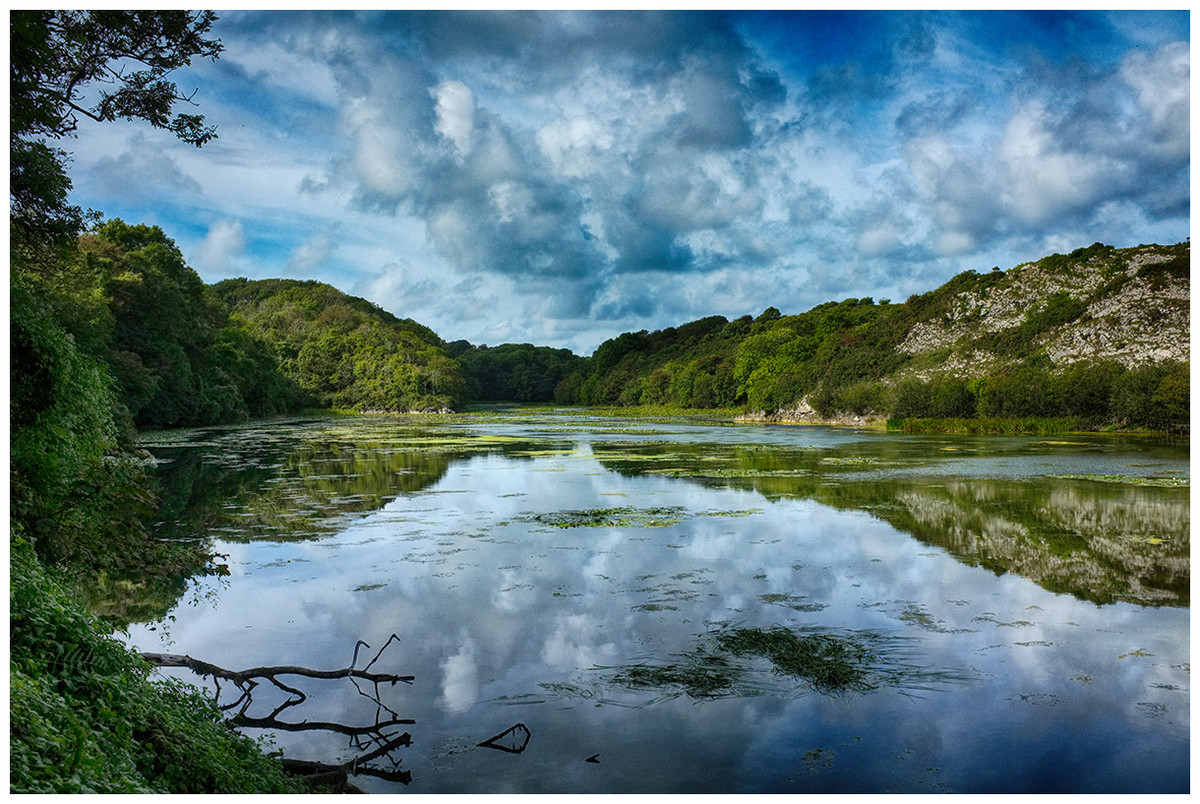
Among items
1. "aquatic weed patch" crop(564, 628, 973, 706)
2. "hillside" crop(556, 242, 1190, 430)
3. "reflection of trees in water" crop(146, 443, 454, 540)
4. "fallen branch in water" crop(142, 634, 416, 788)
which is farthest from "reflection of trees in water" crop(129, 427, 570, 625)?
"hillside" crop(556, 242, 1190, 430)

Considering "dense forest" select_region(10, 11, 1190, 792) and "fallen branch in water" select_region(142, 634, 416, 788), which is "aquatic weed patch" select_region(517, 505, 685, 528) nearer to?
"dense forest" select_region(10, 11, 1190, 792)

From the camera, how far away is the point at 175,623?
9.09 m

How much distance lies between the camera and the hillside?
169ft

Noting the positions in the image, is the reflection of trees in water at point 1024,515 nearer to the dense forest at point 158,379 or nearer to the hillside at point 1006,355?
the dense forest at point 158,379

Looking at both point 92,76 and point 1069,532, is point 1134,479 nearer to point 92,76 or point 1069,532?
point 1069,532

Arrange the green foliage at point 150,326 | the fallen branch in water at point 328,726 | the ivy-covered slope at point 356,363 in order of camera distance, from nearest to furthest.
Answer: the fallen branch in water at point 328,726 → the green foliage at point 150,326 → the ivy-covered slope at point 356,363

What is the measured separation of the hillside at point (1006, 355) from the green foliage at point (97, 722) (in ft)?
173

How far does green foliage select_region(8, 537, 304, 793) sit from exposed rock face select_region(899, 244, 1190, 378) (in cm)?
6321

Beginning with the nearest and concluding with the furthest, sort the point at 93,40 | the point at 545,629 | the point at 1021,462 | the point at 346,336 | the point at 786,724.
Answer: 1. the point at 786,724
2. the point at 545,629
3. the point at 93,40
4. the point at 1021,462
5. the point at 346,336

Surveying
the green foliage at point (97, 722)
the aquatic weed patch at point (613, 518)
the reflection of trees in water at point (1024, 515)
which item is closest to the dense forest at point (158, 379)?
the green foliage at point (97, 722)

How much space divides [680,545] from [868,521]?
469 cm

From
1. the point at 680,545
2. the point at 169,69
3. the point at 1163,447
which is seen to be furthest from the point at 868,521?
the point at 1163,447

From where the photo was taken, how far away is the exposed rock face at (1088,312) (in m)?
60.6

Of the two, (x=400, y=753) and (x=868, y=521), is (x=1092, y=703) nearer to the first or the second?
(x=400, y=753)
